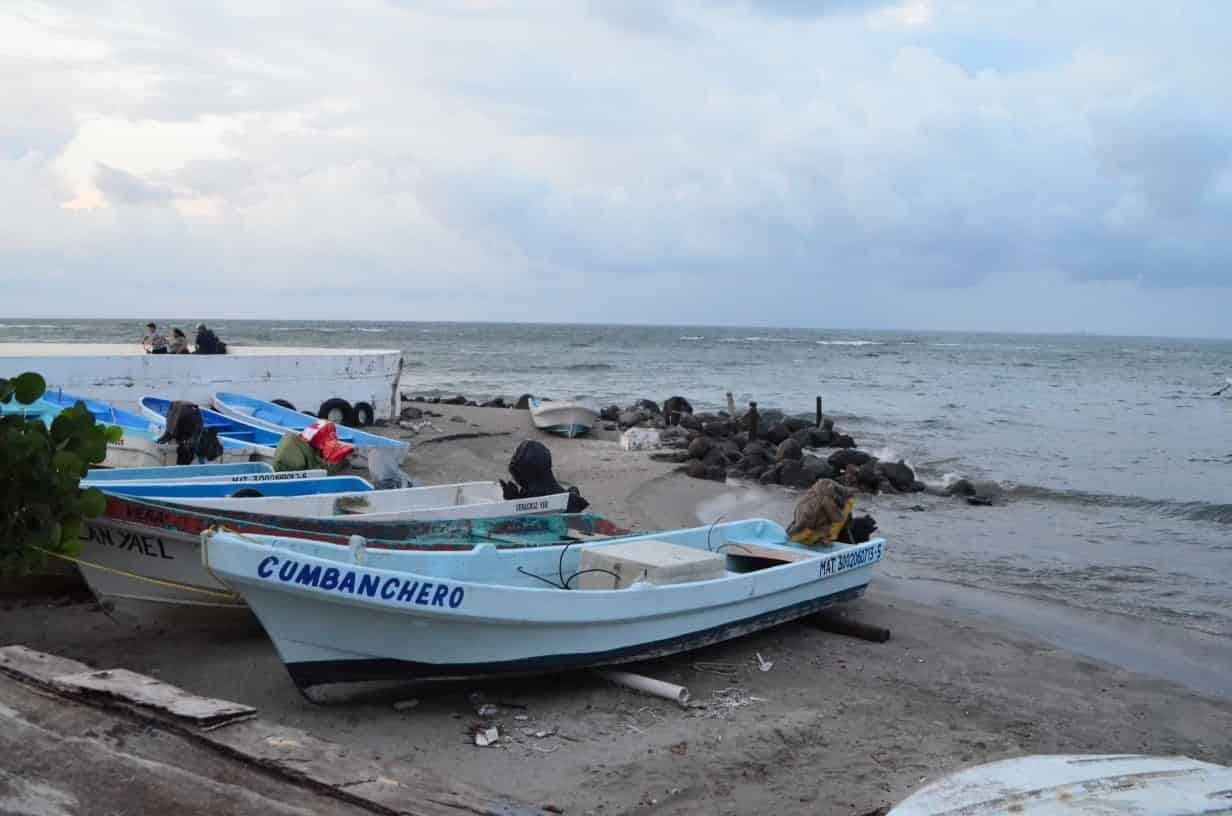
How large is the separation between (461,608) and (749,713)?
2.14 m

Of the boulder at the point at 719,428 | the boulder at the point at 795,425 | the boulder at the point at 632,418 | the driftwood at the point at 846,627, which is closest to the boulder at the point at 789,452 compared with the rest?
the boulder at the point at 719,428

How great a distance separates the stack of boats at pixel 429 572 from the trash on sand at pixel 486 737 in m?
0.51

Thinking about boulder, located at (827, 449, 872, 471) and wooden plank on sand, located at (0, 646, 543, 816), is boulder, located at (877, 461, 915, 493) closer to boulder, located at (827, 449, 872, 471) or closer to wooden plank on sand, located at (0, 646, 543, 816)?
boulder, located at (827, 449, 872, 471)

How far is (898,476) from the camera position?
19250mm

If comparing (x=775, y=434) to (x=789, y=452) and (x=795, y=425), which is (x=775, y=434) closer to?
(x=795, y=425)

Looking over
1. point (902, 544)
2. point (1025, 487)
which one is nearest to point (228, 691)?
point (902, 544)

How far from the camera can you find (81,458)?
16.1 feet

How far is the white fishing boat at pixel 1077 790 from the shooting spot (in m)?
4.49

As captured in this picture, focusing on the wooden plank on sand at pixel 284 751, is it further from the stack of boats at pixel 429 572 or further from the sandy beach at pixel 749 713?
the sandy beach at pixel 749 713

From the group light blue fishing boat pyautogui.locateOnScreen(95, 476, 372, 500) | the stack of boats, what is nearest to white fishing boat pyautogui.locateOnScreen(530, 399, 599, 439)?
the stack of boats

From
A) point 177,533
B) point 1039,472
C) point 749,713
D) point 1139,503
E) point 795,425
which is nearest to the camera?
point 749,713

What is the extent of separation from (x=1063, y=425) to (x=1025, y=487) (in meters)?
14.4

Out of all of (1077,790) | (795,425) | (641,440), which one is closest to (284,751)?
(1077,790)

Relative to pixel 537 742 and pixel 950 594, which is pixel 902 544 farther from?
pixel 537 742
